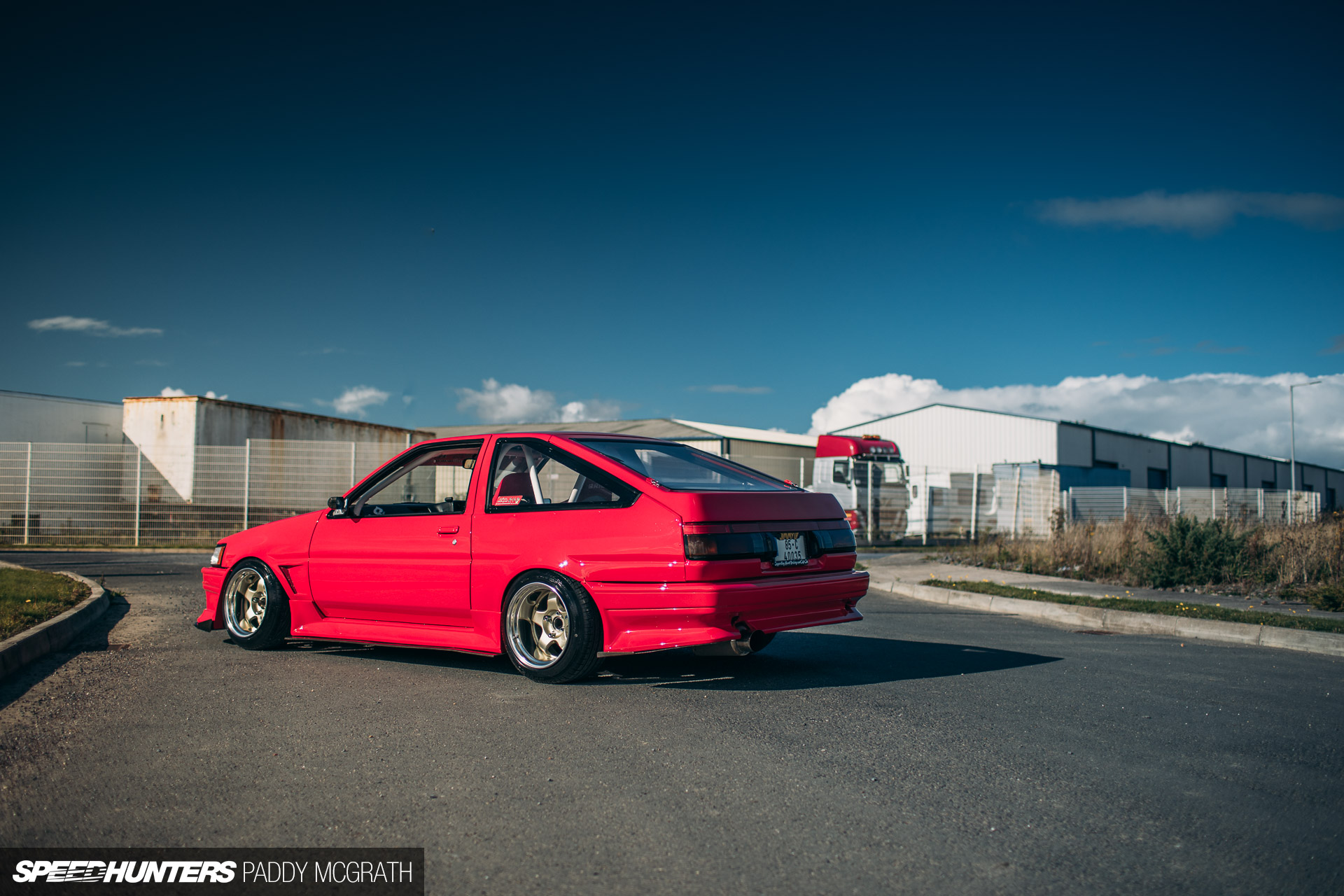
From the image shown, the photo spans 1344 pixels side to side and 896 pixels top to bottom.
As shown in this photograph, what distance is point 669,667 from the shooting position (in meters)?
5.89

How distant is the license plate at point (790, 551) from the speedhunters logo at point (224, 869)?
113 inches

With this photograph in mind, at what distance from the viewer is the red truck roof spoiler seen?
82.4 feet

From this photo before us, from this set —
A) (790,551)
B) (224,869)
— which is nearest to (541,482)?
(790,551)

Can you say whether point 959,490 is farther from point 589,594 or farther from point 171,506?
point 589,594

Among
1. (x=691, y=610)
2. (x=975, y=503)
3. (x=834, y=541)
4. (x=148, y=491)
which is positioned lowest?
(x=691, y=610)

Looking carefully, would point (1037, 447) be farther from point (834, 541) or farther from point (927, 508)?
point (834, 541)

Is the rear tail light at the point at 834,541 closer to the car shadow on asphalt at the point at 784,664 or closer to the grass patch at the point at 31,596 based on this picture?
the car shadow on asphalt at the point at 784,664

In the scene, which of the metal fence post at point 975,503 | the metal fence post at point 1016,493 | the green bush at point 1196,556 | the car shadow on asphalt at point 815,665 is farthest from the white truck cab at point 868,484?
the car shadow on asphalt at point 815,665

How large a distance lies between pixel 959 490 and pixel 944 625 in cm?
1701

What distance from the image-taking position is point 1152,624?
8.55m

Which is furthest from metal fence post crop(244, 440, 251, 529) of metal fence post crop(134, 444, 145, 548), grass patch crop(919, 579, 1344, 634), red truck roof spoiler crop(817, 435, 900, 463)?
red truck roof spoiler crop(817, 435, 900, 463)

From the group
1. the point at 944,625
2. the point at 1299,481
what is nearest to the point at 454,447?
the point at 944,625

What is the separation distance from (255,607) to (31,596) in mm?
2927

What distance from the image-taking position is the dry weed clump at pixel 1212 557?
10875mm
